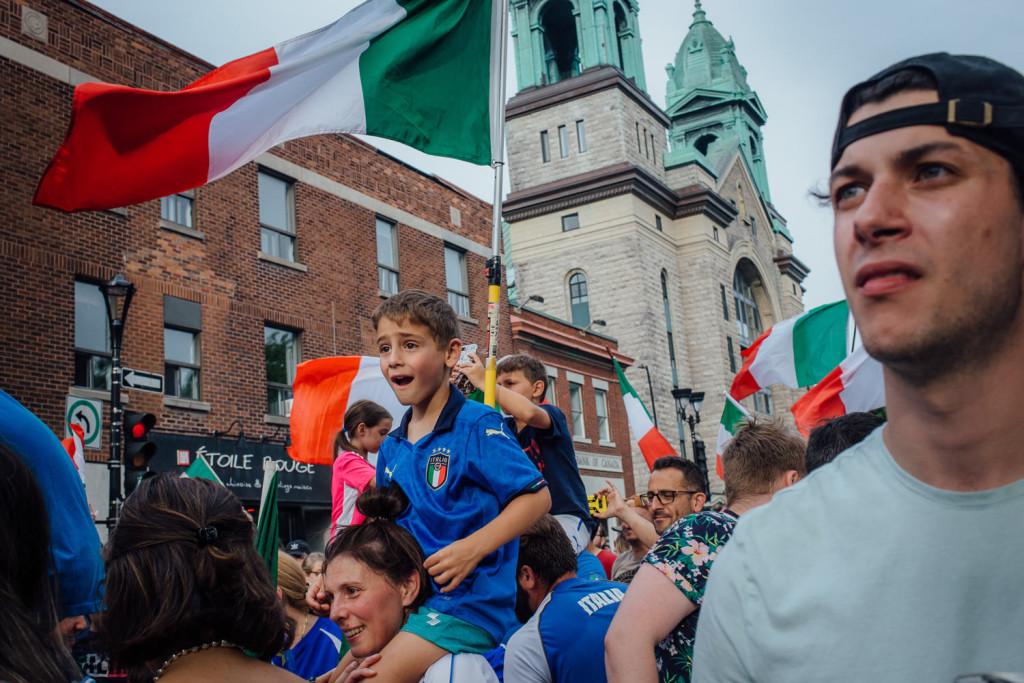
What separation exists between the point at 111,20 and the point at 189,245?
434 cm

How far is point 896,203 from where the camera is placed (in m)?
1.49

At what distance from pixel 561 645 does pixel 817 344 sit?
28.4 ft

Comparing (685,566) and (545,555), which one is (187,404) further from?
(685,566)

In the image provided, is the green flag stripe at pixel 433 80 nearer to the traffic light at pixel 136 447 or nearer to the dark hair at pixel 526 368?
the dark hair at pixel 526 368

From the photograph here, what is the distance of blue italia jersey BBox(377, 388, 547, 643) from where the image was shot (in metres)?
3.36

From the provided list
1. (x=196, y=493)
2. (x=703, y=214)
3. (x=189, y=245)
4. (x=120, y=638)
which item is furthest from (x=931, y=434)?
(x=703, y=214)

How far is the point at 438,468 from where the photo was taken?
139 inches

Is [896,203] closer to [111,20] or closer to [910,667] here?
[910,667]

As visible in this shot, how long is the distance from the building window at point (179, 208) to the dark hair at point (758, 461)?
1587 cm

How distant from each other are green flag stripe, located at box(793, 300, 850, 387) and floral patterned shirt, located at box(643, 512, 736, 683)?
882 cm

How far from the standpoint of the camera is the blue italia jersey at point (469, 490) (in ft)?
11.0

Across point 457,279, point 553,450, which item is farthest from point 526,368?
point 457,279

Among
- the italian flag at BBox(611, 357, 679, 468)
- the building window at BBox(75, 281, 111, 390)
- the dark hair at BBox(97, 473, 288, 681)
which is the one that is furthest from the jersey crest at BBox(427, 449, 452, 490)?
the building window at BBox(75, 281, 111, 390)

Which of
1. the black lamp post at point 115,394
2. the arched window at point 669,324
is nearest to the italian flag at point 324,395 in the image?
the black lamp post at point 115,394
